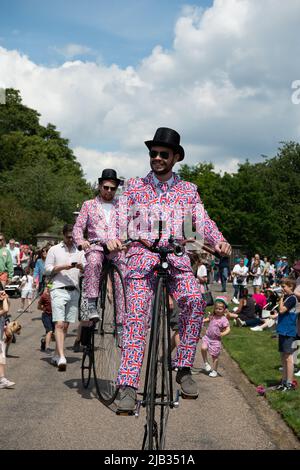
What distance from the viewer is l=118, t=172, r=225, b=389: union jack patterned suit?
19.4 feet

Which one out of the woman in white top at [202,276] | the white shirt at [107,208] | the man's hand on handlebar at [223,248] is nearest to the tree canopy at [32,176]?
the woman in white top at [202,276]

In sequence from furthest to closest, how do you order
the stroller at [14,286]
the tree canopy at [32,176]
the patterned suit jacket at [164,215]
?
the tree canopy at [32,176] < the stroller at [14,286] < the patterned suit jacket at [164,215]

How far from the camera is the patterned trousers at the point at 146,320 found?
5820mm

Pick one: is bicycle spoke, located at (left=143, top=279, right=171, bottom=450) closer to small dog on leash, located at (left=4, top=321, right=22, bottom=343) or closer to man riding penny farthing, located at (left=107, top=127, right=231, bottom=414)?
man riding penny farthing, located at (left=107, top=127, right=231, bottom=414)

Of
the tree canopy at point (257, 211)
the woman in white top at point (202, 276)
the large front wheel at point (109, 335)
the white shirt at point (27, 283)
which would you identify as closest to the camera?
the large front wheel at point (109, 335)

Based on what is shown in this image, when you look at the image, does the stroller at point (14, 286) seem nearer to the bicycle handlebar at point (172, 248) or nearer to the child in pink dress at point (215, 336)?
the child in pink dress at point (215, 336)

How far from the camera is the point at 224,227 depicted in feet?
233

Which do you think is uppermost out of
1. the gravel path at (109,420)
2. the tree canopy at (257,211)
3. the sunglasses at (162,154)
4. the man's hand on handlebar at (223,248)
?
the tree canopy at (257,211)

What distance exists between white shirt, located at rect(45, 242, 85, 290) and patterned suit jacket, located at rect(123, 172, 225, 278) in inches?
226

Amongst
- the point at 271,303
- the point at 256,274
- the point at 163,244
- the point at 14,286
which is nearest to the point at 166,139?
the point at 163,244

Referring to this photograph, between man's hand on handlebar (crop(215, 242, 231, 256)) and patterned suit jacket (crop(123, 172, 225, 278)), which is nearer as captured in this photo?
man's hand on handlebar (crop(215, 242, 231, 256))

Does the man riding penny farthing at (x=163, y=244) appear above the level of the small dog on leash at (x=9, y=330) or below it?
above

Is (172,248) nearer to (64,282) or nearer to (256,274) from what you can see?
(64,282)

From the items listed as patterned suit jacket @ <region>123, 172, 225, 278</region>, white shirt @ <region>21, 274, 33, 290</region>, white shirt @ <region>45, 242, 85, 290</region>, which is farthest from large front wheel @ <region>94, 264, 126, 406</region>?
white shirt @ <region>21, 274, 33, 290</region>
